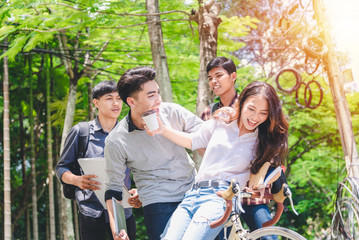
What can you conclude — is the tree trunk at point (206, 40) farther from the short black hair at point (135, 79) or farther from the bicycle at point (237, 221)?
the bicycle at point (237, 221)

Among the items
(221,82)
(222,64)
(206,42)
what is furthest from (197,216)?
(206,42)

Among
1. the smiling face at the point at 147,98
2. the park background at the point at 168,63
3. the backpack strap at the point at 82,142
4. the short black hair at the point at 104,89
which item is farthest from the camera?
the park background at the point at 168,63

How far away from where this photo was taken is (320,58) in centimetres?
692

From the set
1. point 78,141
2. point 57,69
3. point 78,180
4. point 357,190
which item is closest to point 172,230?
point 78,180

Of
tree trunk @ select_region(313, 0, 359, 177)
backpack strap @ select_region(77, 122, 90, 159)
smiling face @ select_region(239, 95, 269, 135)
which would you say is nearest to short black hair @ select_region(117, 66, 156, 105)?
smiling face @ select_region(239, 95, 269, 135)

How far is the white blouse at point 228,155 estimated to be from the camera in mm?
2838

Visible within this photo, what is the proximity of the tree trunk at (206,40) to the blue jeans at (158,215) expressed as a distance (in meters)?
2.63

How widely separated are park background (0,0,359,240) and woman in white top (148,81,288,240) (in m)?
2.72

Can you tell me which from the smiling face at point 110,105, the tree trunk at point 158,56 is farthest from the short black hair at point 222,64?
the tree trunk at point 158,56

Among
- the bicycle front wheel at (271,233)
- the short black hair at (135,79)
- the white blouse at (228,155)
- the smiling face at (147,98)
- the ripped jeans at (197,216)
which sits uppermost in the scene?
the short black hair at (135,79)

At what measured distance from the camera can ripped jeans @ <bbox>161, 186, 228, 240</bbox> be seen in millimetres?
2640

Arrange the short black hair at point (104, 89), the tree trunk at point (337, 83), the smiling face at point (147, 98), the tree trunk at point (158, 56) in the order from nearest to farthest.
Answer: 1. the smiling face at point (147, 98)
2. the short black hair at point (104, 89)
3. the tree trunk at point (158, 56)
4. the tree trunk at point (337, 83)

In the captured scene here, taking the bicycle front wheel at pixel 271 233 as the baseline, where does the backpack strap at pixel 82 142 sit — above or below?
above

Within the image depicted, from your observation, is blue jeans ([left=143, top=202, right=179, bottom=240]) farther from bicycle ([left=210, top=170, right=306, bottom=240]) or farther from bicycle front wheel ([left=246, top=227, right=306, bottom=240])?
bicycle front wheel ([left=246, top=227, right=306, bottom=240])
